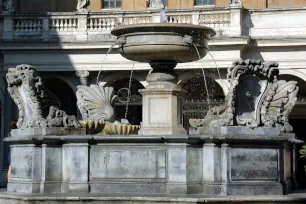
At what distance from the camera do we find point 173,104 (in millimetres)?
20891

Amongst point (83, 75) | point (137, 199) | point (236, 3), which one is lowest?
point (137, 199)

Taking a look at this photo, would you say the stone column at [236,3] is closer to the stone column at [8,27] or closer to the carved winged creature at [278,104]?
the stone column at [8,27]

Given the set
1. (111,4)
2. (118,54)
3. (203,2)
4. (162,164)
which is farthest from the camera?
(111,4)

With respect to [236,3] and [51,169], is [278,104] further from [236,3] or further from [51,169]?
[236,3]

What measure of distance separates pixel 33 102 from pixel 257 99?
4222 mm

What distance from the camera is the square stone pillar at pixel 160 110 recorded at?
68.1 feet

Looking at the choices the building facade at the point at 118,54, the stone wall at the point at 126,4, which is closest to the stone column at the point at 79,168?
the building facade at the point at 118,54

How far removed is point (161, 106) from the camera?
20.9m

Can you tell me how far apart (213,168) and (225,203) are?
116cm

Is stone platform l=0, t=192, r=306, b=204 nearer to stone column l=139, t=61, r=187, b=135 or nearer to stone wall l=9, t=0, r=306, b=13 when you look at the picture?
stone column l=139, t=61, r=187, b=135

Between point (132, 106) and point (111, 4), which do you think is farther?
point (111, 4)

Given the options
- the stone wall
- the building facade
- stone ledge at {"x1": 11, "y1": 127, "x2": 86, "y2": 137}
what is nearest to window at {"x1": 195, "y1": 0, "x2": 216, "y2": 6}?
the stone wall

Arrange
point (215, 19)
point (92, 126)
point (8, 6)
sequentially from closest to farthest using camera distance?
point (92, 126) → point (215, 19) → point (8, 6)

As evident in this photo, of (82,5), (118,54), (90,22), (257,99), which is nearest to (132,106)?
(118,54)
